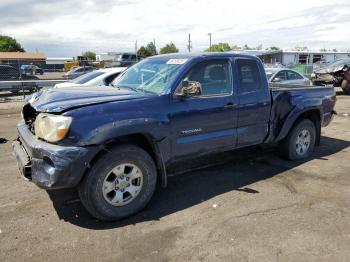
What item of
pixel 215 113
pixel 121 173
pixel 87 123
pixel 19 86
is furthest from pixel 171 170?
pixel 19 86

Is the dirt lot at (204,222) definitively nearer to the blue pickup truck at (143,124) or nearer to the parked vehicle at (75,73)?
the blue pickup truck at (143,124)

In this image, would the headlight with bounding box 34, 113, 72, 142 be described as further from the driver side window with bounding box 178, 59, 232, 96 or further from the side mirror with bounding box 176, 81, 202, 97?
the driver side window with bounding box 178, 59, 232, 96

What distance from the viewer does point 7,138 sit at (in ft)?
27.2

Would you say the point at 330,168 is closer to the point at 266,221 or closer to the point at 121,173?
the point at 266,221

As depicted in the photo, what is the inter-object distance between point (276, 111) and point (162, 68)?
6.51 ft

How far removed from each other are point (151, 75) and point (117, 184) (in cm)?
159

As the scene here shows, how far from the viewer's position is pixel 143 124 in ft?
13.8

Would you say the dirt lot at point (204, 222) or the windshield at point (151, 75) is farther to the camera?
the windshield at point (151, 75)

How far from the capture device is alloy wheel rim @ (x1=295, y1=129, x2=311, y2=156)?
6.48 m

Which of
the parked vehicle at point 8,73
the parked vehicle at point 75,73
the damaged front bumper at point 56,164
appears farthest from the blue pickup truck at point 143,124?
the parked vehicle at point 75,73

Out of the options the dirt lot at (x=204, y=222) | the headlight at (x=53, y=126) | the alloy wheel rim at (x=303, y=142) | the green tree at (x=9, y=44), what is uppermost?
the green tree at (x=9, y=44)

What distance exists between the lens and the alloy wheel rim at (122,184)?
4.08m

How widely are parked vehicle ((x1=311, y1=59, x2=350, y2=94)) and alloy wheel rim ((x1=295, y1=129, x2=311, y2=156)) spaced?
12.4 meters

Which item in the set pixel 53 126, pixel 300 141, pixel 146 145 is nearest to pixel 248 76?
pixel 300 141
